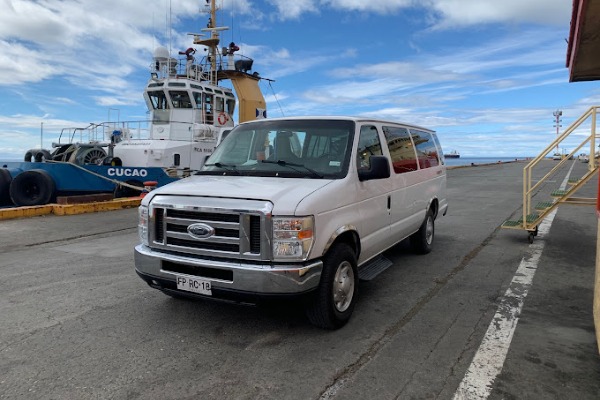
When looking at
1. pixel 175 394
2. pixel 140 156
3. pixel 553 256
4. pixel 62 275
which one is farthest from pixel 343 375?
pixel 140 156

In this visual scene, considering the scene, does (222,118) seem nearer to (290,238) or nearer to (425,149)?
(425,149)

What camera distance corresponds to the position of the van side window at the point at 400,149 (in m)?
5.30

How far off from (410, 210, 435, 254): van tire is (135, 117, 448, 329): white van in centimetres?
155

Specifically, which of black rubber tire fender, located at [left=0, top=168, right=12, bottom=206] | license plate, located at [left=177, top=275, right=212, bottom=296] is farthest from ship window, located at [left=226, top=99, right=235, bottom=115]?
license plate, located at [left=177, top=275, right=212, bottom=296]

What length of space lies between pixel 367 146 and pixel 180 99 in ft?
45.6

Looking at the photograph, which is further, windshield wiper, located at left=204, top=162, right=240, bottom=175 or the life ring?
the life ring

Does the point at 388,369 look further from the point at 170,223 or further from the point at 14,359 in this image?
the point at 14,359

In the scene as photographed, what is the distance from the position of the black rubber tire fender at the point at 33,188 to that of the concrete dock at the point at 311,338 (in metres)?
7.74

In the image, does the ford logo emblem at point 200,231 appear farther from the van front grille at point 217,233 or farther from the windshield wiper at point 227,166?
the windshield wiper at point 227,166

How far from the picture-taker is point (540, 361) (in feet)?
10.8

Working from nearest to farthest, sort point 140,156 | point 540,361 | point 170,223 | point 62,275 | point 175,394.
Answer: point 175,394, point 540,361, point 170,223, point 62,275, point 140,156

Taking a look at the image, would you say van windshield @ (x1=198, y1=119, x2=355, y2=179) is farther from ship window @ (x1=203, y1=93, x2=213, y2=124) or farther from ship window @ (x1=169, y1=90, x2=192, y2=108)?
ship window @ (x1=203, y1=93, x2=213, y2=124)

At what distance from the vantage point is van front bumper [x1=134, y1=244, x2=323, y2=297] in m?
3.35

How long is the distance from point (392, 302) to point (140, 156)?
44.0 feet
